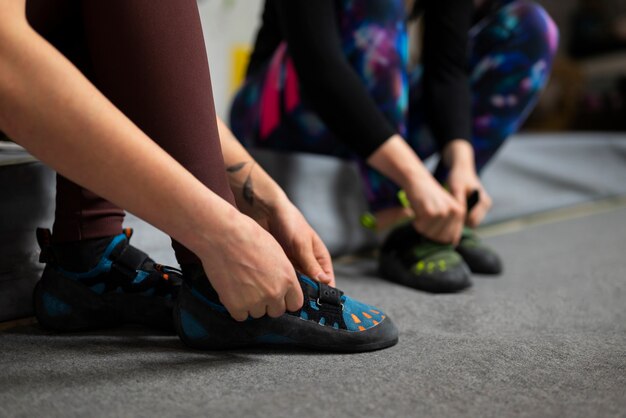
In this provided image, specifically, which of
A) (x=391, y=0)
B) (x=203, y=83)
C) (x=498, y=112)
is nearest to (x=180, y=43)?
(x=203, y=83)

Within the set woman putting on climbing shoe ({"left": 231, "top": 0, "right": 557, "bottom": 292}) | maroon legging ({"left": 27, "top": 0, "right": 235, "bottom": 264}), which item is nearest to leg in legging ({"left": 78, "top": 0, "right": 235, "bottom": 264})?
maroon legging ({"left": 27, "top": 0, "right": 235, "bottom": 264})

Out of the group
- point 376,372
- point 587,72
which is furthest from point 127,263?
point 587,72

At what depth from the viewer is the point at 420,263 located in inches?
34.4

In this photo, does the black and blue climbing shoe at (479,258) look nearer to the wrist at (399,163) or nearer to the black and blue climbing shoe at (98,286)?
the wrist at (399,163)

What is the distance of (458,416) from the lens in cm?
42

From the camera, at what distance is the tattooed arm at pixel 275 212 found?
0.60 metres

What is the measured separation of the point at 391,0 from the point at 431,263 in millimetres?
406

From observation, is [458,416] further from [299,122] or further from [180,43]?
[299,122]

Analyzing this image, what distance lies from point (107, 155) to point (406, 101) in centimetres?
63

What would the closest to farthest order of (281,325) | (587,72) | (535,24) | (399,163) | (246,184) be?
(281,325)
(246,184)
(399,163)
(535,24)
(587,72)

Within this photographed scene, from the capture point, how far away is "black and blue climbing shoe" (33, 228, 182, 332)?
63 centimetres

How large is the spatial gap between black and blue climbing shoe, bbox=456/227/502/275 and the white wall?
4.02ft

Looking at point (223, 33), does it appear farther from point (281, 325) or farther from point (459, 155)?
point (281, 325)

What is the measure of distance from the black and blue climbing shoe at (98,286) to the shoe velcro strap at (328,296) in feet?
0.54
